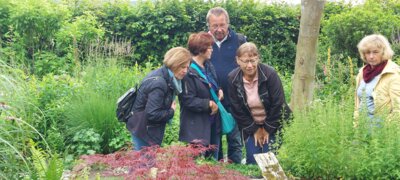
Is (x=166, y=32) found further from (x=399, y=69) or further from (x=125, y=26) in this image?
(x=399, y=69)

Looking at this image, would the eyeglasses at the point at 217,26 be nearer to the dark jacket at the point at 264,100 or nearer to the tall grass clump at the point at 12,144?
the dark jacket at the point at 264,100

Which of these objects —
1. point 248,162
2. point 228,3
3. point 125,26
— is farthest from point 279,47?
point 248,162

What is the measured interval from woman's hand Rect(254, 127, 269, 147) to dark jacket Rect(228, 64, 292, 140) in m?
0.05

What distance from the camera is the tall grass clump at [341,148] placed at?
502 centimetres

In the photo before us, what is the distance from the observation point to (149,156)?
14.1 ft

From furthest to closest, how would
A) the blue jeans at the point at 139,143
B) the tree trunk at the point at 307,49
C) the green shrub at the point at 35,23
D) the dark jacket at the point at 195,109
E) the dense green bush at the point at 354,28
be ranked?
the green shrub at the point at 35,23
the dense green bush at the point at 354,28
the tree trunk at the point at 307,49
the dark jacket at the point at 195,109
the blue jeans at the point at 139,143

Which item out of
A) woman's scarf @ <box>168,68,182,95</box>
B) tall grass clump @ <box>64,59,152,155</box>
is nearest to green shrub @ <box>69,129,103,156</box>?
tall grass clump @ <box>64,59,152,155</box>

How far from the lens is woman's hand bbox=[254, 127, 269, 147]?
658cm

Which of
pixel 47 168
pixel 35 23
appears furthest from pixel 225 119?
pixel 35 23

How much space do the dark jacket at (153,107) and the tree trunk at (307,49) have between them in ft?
6.64

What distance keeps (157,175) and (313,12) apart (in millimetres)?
4019

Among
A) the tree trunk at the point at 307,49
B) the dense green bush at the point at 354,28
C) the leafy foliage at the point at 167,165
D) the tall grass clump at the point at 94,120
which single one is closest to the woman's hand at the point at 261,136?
the tree trunk at the point at 307,49

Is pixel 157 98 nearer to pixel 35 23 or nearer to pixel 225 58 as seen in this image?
pixel 225 58

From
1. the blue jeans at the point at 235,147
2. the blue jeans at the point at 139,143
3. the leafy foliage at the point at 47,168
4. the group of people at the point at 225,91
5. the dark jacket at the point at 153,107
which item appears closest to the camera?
the leafy foliage at the point at 47,168
